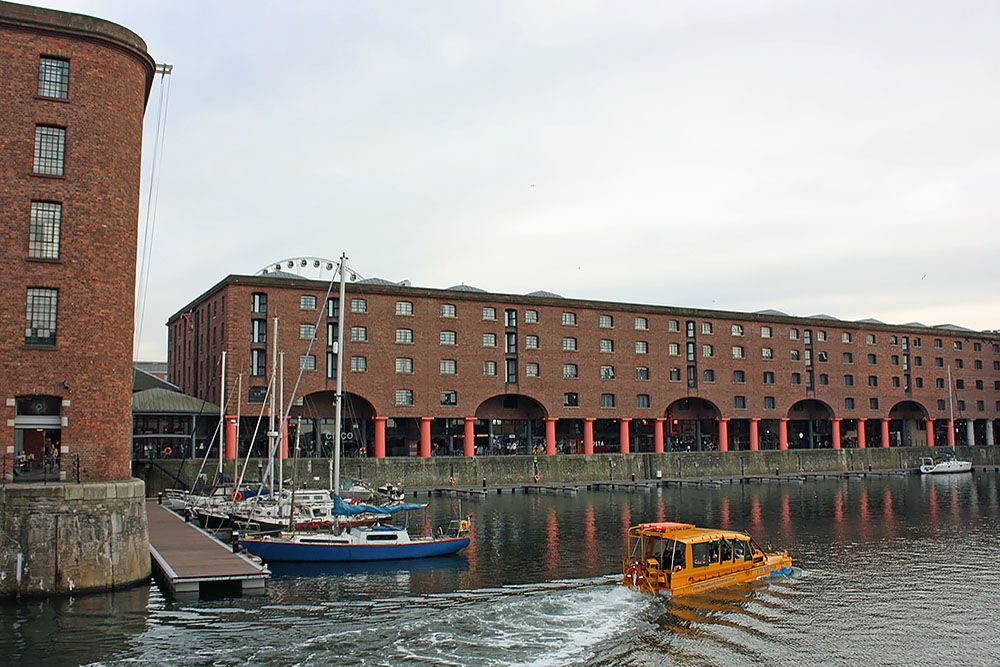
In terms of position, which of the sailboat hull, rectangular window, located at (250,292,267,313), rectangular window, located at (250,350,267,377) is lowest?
the sailboat hull

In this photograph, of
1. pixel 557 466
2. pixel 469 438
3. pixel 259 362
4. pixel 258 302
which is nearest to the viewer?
pixel 259 362

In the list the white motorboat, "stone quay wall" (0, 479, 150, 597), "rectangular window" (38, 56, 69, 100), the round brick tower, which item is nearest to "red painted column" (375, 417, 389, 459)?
the round brick tower

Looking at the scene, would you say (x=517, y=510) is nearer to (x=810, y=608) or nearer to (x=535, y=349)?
(x=535, y=349)

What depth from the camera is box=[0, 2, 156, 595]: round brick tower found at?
30188mm

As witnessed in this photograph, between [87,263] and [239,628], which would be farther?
[87,263]

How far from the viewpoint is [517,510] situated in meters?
65.7

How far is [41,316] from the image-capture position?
31.5m

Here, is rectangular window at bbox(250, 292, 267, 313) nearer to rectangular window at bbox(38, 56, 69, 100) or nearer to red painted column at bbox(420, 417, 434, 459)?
red painted column at bbox(420, 417, 434, 459)

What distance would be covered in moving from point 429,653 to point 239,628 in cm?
670

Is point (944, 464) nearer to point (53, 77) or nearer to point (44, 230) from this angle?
point (44, 230)

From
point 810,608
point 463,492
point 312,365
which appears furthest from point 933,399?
point 810,608

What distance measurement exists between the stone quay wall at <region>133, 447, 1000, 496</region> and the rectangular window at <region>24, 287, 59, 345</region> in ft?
110

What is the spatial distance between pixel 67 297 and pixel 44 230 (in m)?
2.49

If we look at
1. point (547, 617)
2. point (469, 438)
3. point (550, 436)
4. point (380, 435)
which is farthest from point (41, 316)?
point (550, 436)
